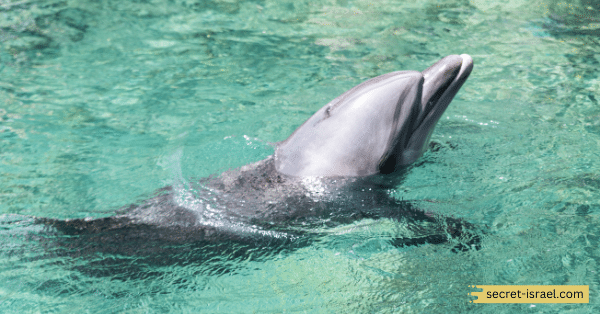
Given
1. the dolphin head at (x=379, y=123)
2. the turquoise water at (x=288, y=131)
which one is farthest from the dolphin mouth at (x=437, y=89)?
the turquoise water at (x=288, y=131)

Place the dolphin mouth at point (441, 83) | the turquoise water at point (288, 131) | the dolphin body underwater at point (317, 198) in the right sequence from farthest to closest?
the dolphin mouth at point (441, 83) → the dolphin body underwater at point (317, 198) → the turquoise water at point (288, 131)

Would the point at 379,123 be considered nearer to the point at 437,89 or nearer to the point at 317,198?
the point at 437,89

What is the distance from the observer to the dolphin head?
3.83 metres

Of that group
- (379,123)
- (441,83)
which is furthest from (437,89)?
(379,123)

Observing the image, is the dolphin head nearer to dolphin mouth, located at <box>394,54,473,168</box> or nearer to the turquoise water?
dolphin mouth, located at <box>394,54,473,168</box>

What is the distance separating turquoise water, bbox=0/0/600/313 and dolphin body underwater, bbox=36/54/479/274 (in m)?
0.15

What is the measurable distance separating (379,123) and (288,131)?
74.0 inches

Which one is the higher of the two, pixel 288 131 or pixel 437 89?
pixel 437 89

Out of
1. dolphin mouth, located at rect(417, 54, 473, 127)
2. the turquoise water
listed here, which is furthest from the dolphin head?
the turquoise water

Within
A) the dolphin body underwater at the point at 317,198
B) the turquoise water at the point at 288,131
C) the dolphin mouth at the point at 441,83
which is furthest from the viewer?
the dolphin mouth at the point at 441,83

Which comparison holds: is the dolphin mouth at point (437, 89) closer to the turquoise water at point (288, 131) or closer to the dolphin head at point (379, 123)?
the dolphin head at point (379, 123)

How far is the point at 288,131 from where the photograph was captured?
5.59 metres

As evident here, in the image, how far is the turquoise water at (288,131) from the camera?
3525 millimetres

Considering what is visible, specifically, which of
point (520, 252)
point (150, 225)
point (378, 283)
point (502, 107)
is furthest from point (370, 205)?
point (502, 107)
